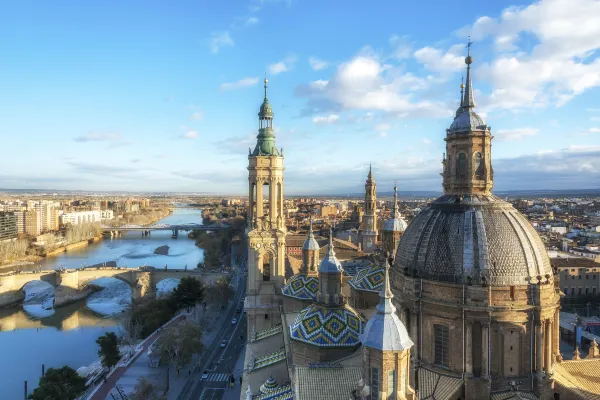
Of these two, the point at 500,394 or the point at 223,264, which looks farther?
the point at 223,264

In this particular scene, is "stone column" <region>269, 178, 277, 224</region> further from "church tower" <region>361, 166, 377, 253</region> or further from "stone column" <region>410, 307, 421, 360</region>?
"church tower" <region>361, 166, 377, 253</region>

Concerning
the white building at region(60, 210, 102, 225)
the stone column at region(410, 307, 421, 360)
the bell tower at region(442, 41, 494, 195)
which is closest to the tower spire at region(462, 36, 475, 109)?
the bell tower at region(442, 41, 494, 195)

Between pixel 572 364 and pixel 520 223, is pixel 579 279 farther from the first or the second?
pixel 520 223

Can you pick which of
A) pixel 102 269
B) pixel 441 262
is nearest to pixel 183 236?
pixel 102 269

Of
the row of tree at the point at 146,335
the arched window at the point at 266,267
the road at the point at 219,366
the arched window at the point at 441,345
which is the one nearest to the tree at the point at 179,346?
the row of tree at the point at 146,335

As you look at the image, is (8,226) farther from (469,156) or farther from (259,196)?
(469,156)

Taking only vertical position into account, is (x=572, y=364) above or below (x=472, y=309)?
below
